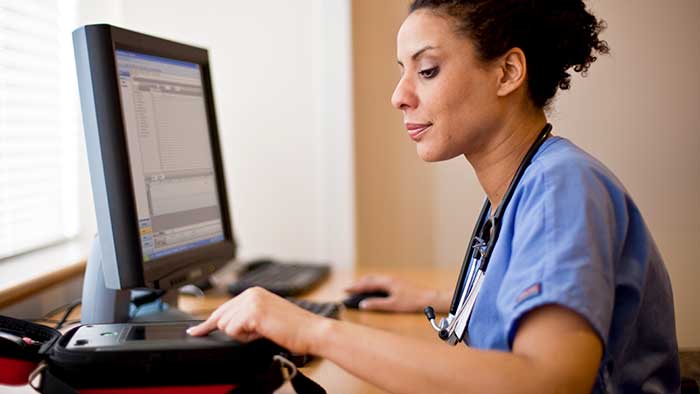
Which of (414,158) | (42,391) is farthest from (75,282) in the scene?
(414,158)

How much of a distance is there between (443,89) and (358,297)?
0.65 meters

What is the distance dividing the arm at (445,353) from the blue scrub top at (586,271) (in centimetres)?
2

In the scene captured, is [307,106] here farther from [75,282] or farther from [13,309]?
[13,309]

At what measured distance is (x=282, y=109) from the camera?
2125mm

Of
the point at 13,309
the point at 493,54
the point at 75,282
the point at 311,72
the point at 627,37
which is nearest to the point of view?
the point at 493,54

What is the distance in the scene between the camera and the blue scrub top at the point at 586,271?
790 mm

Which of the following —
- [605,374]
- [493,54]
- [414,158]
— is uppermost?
[493,54]

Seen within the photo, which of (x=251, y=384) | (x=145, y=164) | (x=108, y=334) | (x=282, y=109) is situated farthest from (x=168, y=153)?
(x=282, y=109)

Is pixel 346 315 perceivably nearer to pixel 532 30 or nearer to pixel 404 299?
pixel 404 299

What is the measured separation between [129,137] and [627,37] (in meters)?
1.02

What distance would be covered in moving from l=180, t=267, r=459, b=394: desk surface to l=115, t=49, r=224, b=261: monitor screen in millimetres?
211

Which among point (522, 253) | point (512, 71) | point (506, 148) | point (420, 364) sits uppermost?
point (512, 71)

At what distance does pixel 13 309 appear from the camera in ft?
4.42

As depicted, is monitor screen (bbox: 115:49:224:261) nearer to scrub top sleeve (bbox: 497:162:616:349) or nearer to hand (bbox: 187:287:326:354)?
hand (bbox: 187:287:326:354)
